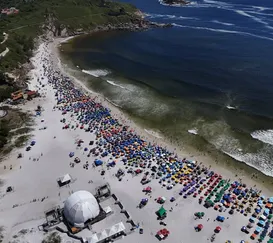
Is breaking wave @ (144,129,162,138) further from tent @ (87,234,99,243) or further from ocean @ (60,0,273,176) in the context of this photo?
tent @ (87,234,99,243)

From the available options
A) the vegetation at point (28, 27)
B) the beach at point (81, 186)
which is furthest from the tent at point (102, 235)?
the vegetation at point (28, 27)

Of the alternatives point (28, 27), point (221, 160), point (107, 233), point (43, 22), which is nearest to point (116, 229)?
point (107, 233)

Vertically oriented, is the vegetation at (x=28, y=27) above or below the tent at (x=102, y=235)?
above

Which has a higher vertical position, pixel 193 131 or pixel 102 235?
pixel 102 235

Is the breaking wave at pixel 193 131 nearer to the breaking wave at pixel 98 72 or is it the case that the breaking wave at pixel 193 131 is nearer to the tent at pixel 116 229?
the tent at pixel 116 229

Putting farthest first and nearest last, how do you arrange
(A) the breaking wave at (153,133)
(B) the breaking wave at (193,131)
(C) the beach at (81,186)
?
(B) the breaking wave at (193,131), (A) the breaking wave at (153,133), (C) the beach at (81,186)

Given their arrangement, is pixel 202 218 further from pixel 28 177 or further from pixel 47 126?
pixel 47 126

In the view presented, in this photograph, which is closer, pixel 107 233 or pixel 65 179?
pixel 107 233

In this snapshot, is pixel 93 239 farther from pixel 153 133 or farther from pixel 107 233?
pixel 153 133
